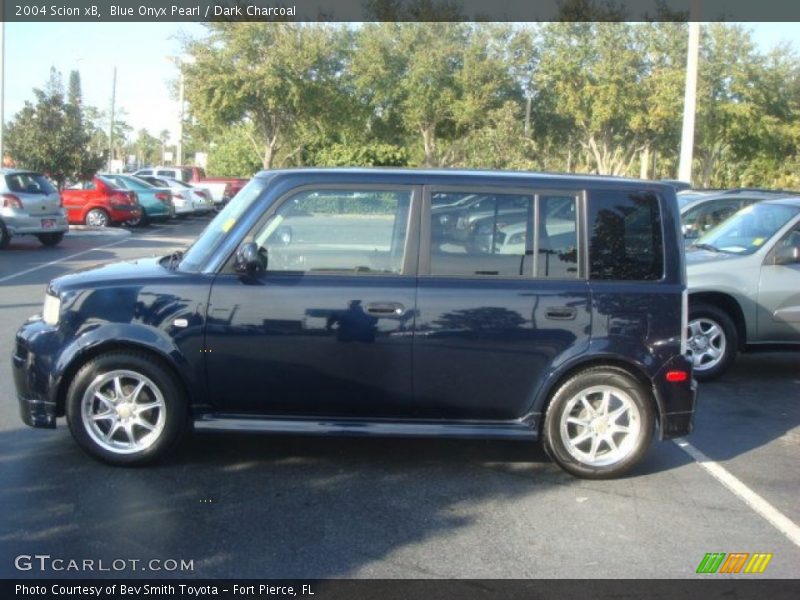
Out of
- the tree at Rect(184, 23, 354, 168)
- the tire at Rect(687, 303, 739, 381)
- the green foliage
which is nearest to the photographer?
the tire at Rect(687, 303, 739, 381)

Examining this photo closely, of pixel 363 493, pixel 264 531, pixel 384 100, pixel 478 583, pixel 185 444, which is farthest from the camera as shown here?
pixel 384 100

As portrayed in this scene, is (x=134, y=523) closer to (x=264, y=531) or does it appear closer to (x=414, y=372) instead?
(x=264, y=531)

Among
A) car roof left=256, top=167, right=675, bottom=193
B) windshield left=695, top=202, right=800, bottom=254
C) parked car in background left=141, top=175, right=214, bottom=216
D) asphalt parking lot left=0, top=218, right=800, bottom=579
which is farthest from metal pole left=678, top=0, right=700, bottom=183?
Result: parked car in background left=141, top=175, right=214, bottom=216

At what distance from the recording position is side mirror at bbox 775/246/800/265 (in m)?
8.71

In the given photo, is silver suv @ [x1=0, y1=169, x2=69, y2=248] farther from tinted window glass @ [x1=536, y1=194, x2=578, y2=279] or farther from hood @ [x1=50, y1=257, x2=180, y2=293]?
tinted window glass @ [x1=536, y1=194, x2=578, y2=279]

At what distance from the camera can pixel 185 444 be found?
20.1 ft

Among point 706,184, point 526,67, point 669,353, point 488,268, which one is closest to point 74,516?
point 488,268

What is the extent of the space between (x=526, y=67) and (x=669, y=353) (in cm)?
3610

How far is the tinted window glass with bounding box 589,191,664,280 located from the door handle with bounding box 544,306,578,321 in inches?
11.2

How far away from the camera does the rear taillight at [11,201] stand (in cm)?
1803

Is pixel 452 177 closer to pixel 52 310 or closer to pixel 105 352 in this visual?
pixel 105 352

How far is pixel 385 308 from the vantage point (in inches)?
214

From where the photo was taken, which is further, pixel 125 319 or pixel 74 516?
pixel 125 319

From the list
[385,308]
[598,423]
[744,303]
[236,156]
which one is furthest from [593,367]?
[236,156]
